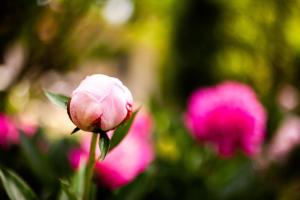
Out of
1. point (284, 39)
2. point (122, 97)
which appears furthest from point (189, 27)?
point (122, 97)

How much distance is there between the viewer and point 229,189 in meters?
1.00

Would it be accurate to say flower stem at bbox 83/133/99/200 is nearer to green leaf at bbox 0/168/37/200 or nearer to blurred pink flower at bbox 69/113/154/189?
green leaf at bbox 0/168/37/200

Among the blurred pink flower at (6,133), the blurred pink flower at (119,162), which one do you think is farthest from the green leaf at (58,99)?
the blurred pink flower at (6,133)

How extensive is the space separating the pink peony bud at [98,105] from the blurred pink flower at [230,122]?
2.16ft

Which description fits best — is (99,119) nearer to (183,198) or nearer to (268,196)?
(183,198)

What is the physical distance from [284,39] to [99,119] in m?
2.99

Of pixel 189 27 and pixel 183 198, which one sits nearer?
pixel 183 198

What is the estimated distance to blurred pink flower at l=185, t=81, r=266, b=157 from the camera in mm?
1123

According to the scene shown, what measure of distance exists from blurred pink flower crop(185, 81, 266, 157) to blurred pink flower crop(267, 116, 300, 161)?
40cm

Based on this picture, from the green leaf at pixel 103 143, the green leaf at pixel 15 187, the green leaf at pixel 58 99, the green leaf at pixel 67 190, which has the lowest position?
the green leaf at pixel 67 190

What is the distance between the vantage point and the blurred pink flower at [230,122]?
44.2 inches

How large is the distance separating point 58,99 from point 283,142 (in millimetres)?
1131

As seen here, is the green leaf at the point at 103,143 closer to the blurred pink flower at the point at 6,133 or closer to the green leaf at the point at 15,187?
the green leaf at the point at 15,187

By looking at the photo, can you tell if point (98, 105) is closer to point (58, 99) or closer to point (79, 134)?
point (58, 99)
